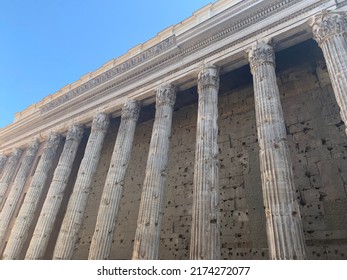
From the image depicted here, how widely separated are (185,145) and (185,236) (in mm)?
3912

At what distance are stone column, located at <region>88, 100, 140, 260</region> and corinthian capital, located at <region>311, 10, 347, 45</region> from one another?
6775 mm

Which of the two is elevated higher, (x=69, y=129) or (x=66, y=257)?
(x=69, y=129)

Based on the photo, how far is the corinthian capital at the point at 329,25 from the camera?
273 inches

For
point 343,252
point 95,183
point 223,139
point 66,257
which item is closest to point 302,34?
point 223,139

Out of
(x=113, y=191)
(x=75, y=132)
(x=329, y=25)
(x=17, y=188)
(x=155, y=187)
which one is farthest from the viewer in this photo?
(x=17, y=188)

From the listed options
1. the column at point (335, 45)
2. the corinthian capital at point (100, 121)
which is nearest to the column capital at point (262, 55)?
the column at point (335, 45)

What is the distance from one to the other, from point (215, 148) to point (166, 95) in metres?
3.25

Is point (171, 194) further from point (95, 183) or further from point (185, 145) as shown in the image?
point (95, 183)

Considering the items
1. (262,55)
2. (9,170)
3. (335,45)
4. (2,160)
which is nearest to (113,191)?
(262,55)

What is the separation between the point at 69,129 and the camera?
12.9m

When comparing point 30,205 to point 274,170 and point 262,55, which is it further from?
point 262,55

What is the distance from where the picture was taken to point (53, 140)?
44.5 ft

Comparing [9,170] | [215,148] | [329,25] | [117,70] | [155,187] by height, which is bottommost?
[155,187]

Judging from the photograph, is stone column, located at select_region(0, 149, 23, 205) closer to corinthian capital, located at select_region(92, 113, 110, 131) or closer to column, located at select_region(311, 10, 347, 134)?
corinthian capital, located at select_region(92, 113, 110, 131)
